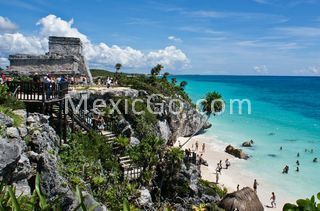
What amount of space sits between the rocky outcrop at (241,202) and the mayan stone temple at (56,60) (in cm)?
2139

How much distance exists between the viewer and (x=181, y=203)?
74.6 feet

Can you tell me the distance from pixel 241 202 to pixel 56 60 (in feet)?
75.6

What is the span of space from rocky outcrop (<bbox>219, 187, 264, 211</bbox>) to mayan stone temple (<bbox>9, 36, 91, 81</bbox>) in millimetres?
21388

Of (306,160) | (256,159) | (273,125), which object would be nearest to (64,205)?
(256,159)

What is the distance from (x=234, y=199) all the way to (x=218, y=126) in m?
44.0

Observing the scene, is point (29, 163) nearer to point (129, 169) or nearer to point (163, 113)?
point (129, 169)

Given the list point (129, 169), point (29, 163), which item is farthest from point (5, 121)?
point (129, 169)

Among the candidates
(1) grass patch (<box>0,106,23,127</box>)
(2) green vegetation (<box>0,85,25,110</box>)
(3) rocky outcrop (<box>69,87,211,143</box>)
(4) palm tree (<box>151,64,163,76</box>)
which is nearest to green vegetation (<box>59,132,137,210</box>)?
(1) grass patch (<box>0,106,23,127</box>)

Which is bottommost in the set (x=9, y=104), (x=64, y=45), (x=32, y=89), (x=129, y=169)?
(x=129, y=169)

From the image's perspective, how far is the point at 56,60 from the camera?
33.2 meters

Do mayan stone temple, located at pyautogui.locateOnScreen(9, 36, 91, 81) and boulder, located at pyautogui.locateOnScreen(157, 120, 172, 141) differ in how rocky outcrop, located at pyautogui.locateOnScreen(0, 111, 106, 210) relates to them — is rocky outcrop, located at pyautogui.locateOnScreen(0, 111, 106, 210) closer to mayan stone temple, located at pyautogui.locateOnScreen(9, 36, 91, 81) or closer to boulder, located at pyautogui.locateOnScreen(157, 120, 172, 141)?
mayan stone temple, located at pyautogui.locateOnScreen(9, 36, 91, 81)

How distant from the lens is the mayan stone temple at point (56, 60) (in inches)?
1260

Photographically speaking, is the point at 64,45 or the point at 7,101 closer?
the point at 7,101

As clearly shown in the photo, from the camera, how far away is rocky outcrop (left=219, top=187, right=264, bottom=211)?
61.7 feet
